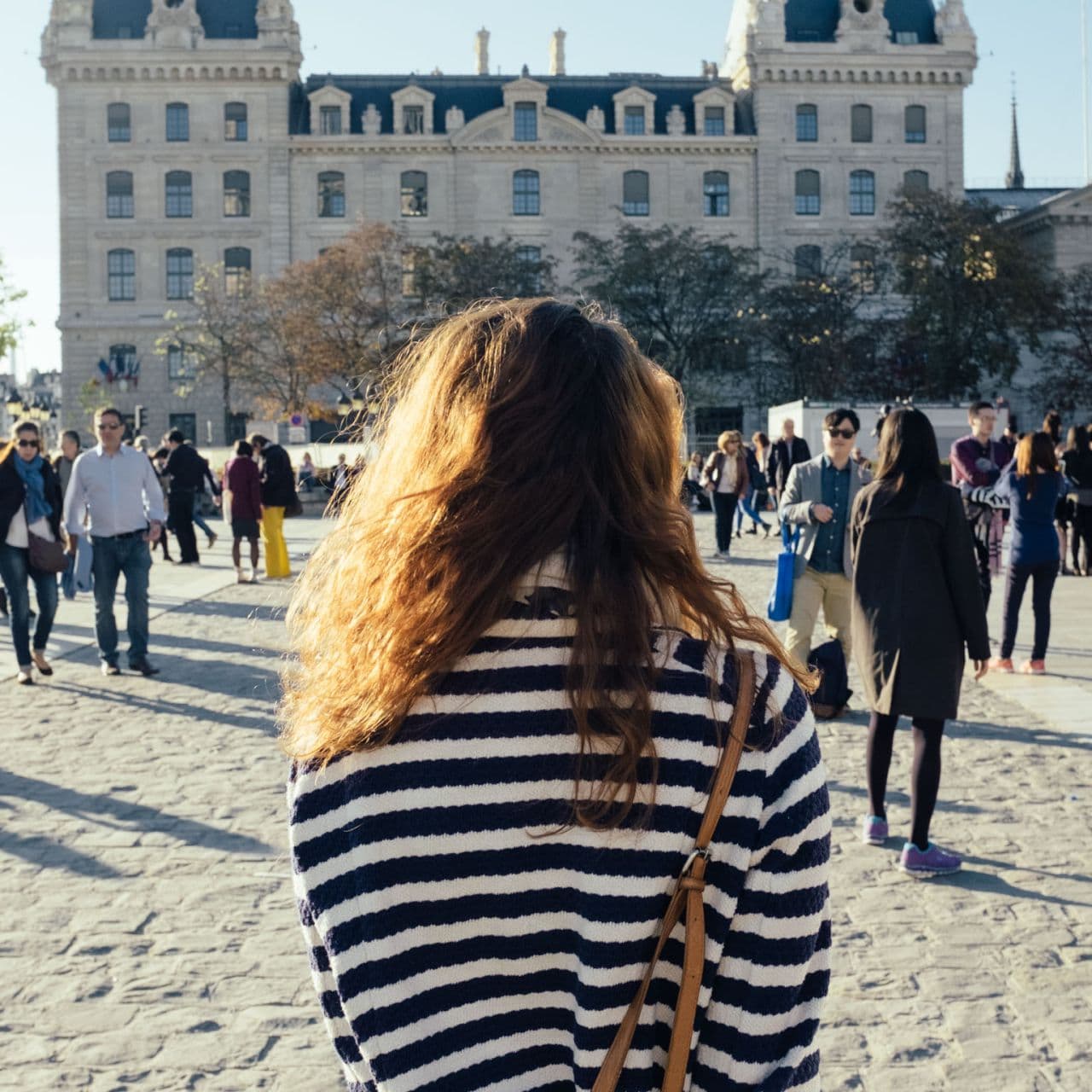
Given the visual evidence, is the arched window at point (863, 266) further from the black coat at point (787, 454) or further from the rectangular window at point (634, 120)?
the black coat at point (787, 454)

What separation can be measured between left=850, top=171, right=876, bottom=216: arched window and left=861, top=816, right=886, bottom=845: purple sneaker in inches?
2488

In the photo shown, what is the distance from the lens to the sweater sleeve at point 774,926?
67.6 inches

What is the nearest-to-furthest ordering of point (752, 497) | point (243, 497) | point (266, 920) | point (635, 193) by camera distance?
point (266, 920)
point (243, 497)
point (752, 497)
point (635, 193)

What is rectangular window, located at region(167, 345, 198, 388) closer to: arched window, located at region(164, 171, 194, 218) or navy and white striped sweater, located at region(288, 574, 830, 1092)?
arched window, located at region(164, 171, 194, 218)

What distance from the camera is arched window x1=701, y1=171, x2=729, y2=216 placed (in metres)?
66.4

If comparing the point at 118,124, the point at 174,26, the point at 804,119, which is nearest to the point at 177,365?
the point at 118,124

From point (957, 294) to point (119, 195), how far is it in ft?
117

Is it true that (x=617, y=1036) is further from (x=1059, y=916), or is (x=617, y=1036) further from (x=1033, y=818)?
(x=1033, y=818)

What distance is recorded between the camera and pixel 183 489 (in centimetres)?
2127

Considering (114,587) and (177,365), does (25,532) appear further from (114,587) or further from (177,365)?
(177,365)

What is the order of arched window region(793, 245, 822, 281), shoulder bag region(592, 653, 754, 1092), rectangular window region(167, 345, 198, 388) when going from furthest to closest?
rectangular window region(167, 345, 198, 388), arched window region(793, 245, 822, 281), shoulder bag region(592, 653, 754, 1092)

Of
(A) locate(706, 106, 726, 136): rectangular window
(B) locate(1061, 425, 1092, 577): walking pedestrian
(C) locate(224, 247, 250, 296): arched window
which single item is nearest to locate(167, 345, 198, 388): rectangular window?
(C) locate(224, 247, 250, 296): arched window

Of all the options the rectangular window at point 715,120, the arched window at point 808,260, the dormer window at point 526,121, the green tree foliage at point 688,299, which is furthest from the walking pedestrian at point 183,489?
the rectangular window at point 715,120

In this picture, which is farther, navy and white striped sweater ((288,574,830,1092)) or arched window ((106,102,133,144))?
arched window ((106,102,133,144))
